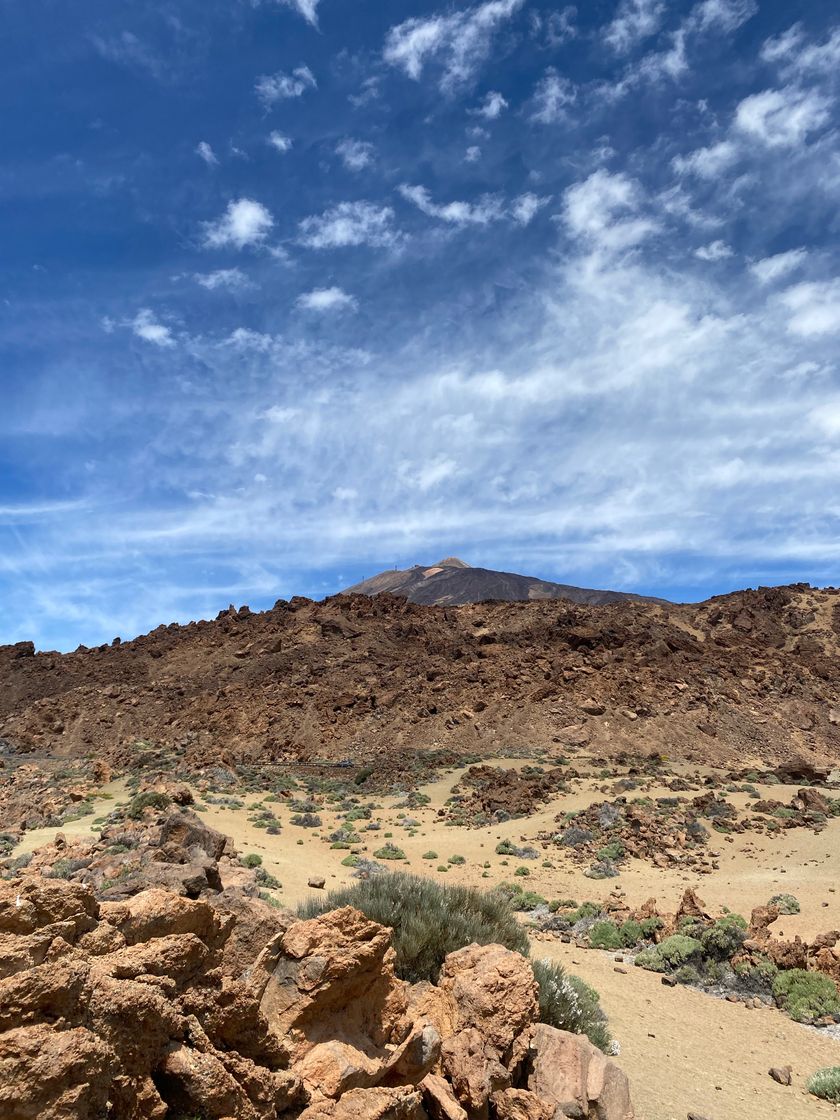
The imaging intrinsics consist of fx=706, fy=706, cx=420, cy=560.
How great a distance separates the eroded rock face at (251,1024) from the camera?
271 cm

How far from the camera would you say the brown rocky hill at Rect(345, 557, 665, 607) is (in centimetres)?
13250

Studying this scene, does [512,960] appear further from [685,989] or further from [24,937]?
[685,989]

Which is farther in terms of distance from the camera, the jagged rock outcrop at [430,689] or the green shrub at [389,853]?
the jagged rock outcrop at [430,689]

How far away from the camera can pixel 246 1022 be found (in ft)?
11.7

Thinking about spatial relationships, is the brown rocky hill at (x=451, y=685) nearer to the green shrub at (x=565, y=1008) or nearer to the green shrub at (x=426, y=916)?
the green shrub at (x=426, y=916)

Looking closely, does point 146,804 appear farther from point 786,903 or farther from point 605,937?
point 786,903

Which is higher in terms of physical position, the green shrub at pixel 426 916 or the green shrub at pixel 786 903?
the green shrub at pixel 426 916

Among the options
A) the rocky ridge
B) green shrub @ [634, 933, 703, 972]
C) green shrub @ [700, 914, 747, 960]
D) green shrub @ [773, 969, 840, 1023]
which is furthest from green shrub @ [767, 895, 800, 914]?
the rocky ridge

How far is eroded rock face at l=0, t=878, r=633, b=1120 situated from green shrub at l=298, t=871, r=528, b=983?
572mm

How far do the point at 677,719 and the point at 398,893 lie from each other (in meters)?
31.8

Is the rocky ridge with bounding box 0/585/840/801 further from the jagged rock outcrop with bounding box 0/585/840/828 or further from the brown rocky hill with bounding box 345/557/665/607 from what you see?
the brown rocky hill with bounding box 345/557/665/607

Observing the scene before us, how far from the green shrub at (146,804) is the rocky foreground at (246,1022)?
11.1 m

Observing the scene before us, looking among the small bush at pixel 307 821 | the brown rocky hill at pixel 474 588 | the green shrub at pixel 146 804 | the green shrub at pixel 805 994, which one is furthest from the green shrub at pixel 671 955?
the brown rocky hill at pixel 474 588

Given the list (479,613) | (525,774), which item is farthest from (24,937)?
(479,613)
